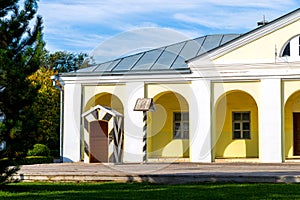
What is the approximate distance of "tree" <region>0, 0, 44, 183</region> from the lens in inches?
420

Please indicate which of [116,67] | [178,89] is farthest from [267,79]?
[116,67]

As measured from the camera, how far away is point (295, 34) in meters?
19.7

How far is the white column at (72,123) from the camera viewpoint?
843 inches

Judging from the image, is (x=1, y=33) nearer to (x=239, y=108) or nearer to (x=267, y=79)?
(x=267, y=79)

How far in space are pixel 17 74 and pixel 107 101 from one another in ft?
40.8

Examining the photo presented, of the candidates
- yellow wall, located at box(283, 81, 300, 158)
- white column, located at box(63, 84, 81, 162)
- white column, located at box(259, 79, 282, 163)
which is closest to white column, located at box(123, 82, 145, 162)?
white column, located at box(63, 84, 81, 162)

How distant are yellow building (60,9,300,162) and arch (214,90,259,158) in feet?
0.13

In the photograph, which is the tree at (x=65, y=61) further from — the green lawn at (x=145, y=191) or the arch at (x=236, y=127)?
the green lawn at (x=145, y=191)

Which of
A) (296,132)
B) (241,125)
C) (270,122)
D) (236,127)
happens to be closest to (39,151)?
(236,127)

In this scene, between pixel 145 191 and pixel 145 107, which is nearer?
pixel 145 191

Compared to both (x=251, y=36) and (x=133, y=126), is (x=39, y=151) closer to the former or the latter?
(x=133, y=126)

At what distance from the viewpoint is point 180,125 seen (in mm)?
22750

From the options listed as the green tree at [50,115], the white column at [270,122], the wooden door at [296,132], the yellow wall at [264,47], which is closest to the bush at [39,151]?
the green tree at [50,115]

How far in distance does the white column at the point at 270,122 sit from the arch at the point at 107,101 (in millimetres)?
5874
